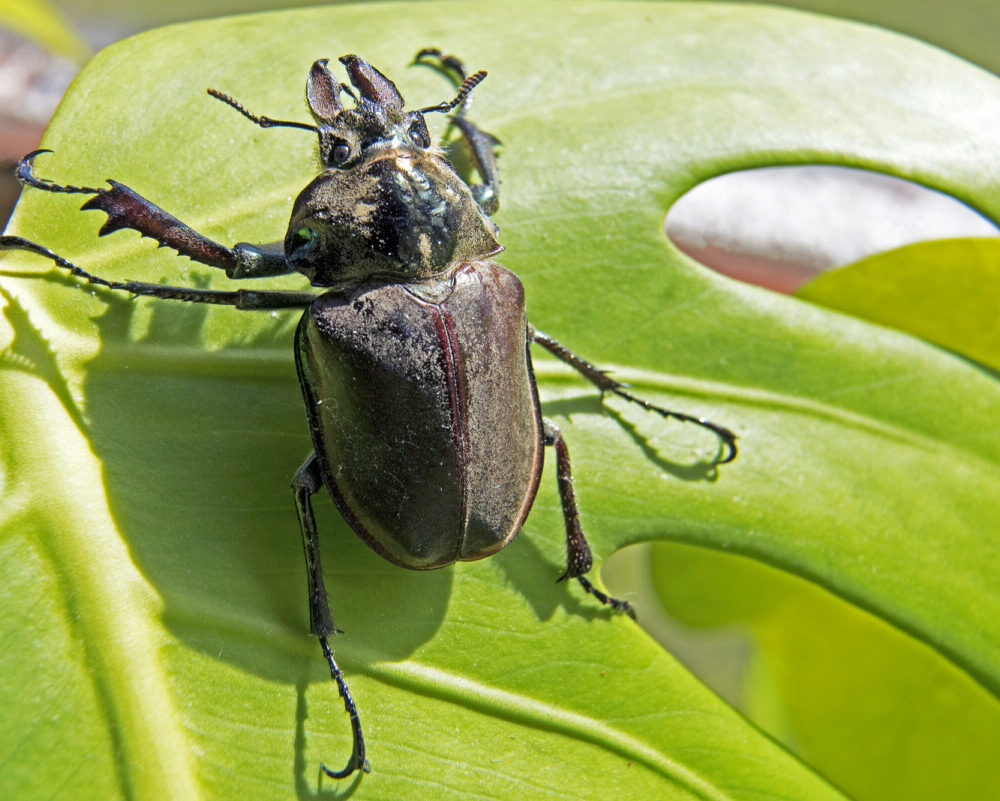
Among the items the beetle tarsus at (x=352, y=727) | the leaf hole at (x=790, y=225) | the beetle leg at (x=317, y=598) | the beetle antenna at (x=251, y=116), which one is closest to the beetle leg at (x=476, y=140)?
the beetle antenna at (x=251, y=116)

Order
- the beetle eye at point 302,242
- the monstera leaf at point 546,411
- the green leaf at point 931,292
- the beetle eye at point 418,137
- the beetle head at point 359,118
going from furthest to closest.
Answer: the green leaf at point 931,292
the beetle eye at point 418,137
the beetle head at point 359,118
the beetle eye at point 302,242
the monstera leaf at point 546,411

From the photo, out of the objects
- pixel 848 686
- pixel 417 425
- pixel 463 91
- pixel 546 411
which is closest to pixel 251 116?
pixel 463 91

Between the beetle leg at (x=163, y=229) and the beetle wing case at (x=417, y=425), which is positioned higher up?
the beetle leg at (x=163, y=229)

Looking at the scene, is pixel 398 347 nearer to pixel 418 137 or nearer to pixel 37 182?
pixel 418 137

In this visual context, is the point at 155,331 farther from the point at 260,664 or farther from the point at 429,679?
the point at 429,679

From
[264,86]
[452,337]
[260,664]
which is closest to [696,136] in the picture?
[452,337]

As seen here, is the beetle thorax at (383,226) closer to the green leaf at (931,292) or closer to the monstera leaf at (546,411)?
the monstera leaf at (546,411)

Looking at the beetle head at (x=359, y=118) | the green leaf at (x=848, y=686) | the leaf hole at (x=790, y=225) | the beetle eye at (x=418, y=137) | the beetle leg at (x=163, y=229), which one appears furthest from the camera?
the leaf hole at (x=790, y=225)
